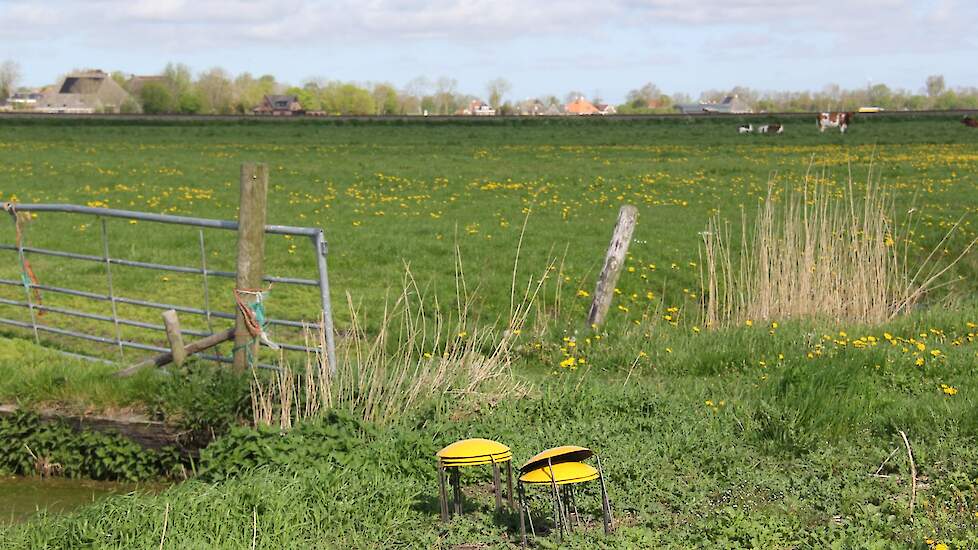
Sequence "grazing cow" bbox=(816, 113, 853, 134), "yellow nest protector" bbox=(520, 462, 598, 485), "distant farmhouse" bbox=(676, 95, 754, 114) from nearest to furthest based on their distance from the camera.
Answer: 1. "yellow nest protector" bbox=(520, 462, 598, 485)
2. "grazing cow" bbox=(816, 113, 853, 134)
3. "distant farmhouse" bbox=(676, 95, 754, 114)

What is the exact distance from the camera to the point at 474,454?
5.40 m

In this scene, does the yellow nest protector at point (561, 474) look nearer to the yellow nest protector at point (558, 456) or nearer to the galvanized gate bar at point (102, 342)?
the yellow nest protector at point (558, 456)

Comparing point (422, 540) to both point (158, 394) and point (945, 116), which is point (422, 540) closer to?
point (158, 394)

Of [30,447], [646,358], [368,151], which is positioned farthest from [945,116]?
[30,447]

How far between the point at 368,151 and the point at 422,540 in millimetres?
32073

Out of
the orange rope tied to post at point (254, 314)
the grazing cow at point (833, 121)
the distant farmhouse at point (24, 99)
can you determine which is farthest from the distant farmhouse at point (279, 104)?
the orange rope tied to post at point (254, 314)

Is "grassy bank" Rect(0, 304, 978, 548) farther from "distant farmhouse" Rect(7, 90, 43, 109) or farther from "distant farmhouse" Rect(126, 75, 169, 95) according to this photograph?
"distant farmhouse" Rect(7, 90, 43, 109)

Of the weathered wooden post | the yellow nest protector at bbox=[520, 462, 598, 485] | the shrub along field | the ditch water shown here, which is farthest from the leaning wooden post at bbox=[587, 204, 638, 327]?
the yellow nest protector at bbox=[520, 462, 598, 485]

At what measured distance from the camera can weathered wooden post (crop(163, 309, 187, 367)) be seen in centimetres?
808

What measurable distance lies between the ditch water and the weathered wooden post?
100cm

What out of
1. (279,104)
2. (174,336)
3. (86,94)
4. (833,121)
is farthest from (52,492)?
(86,94)

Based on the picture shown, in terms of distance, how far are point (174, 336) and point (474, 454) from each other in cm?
363

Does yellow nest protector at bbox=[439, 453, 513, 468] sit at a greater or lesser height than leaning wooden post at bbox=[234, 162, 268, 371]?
lesser

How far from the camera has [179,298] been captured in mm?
12773
